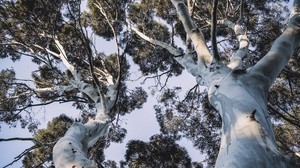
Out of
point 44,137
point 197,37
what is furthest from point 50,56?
point 197,37

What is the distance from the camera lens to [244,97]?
286 cm

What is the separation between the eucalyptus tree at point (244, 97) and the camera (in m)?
2.26

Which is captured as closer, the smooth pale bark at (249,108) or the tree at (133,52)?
the smooth pale bark at (249,108)

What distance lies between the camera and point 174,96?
977 centimetres

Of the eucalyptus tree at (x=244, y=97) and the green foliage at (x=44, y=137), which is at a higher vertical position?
the green foliage at (x=44, y=137)

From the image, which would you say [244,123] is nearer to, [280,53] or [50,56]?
[280,53]

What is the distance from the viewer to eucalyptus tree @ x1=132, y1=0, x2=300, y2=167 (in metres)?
2.26

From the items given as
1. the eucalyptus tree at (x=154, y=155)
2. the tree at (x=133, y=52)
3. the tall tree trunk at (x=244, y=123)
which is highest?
the tree at (x=133, y=52)

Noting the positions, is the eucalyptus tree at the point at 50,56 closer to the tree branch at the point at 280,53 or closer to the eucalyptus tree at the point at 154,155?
the eucalyptus tree at the point at 154,155

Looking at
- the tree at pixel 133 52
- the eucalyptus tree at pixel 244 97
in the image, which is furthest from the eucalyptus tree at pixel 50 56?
the eucalyptus tree at pixel 244 97

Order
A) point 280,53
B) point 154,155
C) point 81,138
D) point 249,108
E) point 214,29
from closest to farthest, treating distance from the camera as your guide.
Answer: point 249,108 → point 214,29 → point 280,53 → point 81,138 → point 154,155

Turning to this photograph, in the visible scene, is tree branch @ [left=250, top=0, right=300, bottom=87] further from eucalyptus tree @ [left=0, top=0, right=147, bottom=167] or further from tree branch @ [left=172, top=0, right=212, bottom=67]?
eucalyptus tree @ [left=0, top=0, right=147, bottom=167]

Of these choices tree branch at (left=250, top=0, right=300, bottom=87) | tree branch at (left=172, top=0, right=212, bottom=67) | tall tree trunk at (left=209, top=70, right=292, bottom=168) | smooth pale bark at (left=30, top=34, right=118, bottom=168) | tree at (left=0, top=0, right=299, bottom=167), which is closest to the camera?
tall tree trunk at (left=209, top=70, right=292, bottom=168)

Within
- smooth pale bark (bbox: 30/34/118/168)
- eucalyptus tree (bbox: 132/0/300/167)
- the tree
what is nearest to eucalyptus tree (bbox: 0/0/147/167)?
the tree
